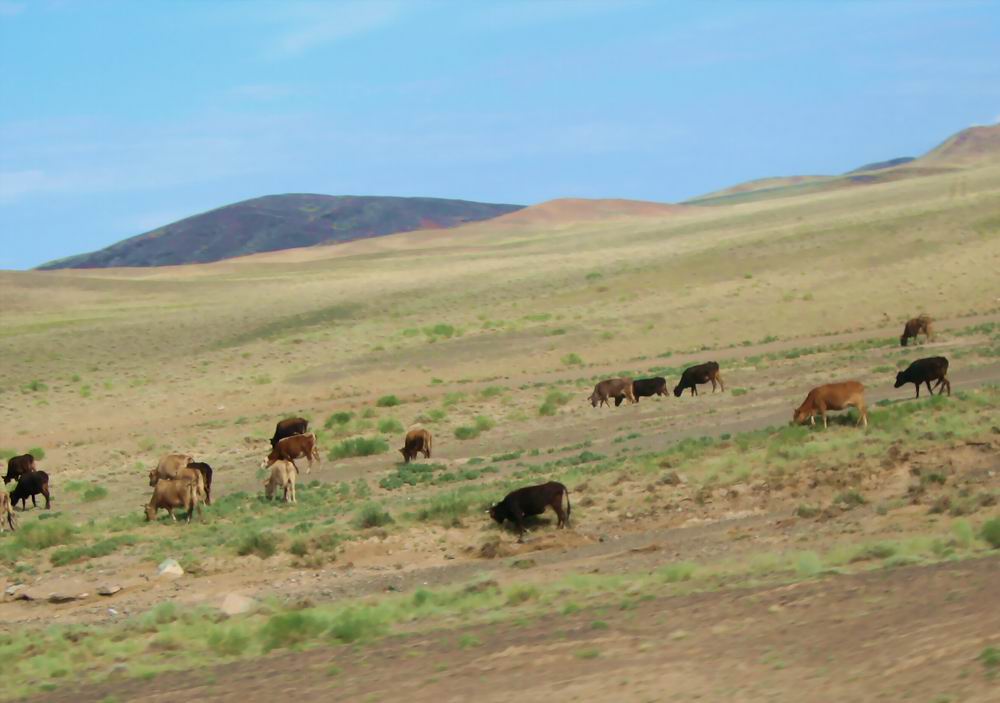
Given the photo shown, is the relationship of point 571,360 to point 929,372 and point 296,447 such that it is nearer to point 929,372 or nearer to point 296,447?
point 929,372

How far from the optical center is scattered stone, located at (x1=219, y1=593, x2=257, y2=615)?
1759 cm

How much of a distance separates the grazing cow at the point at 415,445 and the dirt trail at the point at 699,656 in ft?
54.9

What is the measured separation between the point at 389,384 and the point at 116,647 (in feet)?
116

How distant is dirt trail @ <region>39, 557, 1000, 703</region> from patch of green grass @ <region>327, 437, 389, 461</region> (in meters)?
19.0

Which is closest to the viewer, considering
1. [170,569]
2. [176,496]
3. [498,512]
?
[170,569]

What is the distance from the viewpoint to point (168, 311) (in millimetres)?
73750

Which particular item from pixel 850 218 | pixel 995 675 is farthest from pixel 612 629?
pixel 850 218

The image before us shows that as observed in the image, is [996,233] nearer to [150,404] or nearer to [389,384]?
[389,384]

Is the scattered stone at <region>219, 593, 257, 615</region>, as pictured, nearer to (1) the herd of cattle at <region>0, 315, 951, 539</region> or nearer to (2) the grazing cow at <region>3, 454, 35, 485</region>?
(1) the herd of cattle at <region>0, 315, 951, 539</region>

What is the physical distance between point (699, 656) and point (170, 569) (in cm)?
1086

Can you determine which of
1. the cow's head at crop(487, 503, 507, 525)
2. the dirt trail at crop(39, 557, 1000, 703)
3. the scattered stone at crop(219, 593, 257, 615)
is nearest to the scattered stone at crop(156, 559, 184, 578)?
the scattered stone at crop(219, 593, 257, 615)

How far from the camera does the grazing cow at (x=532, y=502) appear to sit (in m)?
→ 21.5

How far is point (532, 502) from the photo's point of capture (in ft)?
70.4

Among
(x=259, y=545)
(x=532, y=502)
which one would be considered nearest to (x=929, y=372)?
(x=532, y=502)
